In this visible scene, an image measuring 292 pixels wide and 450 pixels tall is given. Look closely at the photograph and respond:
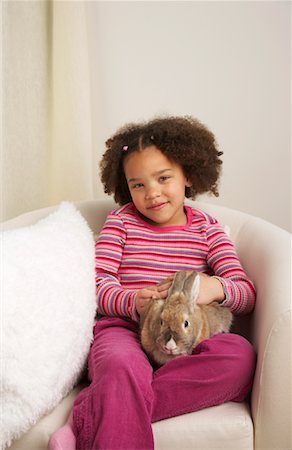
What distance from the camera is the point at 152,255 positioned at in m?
Answer: 1.49

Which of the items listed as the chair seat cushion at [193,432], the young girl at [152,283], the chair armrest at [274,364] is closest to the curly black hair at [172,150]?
the young girl at [152,283]

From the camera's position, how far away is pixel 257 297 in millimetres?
1356

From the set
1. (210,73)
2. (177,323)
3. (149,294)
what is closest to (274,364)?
(177,323)

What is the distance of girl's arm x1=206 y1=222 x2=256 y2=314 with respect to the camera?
135cm

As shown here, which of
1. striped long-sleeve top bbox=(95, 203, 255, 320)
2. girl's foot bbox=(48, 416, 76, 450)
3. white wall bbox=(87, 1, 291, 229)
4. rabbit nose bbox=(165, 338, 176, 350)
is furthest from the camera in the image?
white wall bbox=(87, 1, 291, 229)

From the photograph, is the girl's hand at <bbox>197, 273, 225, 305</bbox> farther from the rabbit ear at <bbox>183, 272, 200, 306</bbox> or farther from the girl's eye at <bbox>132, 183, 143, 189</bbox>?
the girl's eye at <bbox>132, 183, 143, 189</bbox>

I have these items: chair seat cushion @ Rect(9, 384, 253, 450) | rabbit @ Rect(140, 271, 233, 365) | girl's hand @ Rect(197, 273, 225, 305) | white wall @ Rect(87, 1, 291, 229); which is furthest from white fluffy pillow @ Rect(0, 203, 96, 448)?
white wall @ Rect(87, 1, 291, 229)

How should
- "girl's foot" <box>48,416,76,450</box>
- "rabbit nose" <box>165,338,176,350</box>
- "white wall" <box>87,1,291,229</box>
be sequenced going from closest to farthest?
"girl's foot" <box>48,416,76,450</box> < "rabbit nose" <box>165,338,176,350</box> < "white wall" <box>87,1,291,229</box>

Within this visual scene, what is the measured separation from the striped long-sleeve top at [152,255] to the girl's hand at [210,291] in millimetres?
37

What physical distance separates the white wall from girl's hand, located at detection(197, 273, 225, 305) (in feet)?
2.50

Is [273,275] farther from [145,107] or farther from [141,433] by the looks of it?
[145,107]

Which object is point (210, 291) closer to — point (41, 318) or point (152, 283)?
point (152, 283)

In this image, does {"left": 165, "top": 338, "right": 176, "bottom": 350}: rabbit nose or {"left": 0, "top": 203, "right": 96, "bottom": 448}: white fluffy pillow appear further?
{"left": 165, "top": 338, "right": 176, "bottom": 350}: rabbit nose

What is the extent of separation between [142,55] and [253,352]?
1.16 metres
